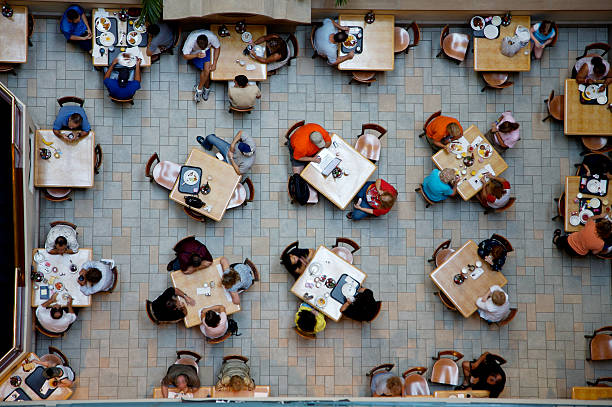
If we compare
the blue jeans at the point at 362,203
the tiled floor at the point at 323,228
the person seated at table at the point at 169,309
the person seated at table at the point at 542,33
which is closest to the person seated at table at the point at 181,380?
the tiled floor at the point at 323,228

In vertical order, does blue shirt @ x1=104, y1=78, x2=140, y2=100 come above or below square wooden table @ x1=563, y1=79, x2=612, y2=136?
above

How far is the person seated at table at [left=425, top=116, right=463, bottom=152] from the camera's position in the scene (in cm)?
1068

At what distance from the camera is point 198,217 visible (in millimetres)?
10773

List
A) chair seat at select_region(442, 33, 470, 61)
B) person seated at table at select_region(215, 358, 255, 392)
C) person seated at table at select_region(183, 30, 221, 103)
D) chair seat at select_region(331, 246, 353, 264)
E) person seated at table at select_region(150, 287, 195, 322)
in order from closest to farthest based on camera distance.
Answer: person seated at table at select_region(215, 358, 255, 392) < person seated at table at select_region(150, 287, 195, 322) < person seated at table at select_region(183, 30, 221, 103) < chair seat at select_region(331, 246, 353, 264) < chair seat at select_region(442, 33, 470, 61)

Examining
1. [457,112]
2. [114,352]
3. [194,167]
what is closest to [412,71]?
[457,112]

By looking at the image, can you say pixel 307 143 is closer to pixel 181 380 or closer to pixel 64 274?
pixel 181 380

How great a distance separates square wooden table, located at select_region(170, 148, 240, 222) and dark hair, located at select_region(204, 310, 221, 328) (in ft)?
5.24

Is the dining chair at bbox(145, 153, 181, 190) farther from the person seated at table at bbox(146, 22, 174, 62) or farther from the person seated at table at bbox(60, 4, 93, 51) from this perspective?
the person seated at table at bbox(60, 4, 93, 51)

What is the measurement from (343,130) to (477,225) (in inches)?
123

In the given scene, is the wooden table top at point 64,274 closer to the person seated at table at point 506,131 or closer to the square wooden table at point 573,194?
the person seated at table at point 506,131

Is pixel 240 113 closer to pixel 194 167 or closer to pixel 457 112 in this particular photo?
pixel 194 167

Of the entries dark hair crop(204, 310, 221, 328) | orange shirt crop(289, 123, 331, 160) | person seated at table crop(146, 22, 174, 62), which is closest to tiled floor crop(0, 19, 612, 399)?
person seated at table crop(146, 22, 174, 62)

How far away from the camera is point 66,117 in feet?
34.6

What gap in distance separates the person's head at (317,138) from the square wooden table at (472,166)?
2.10m
